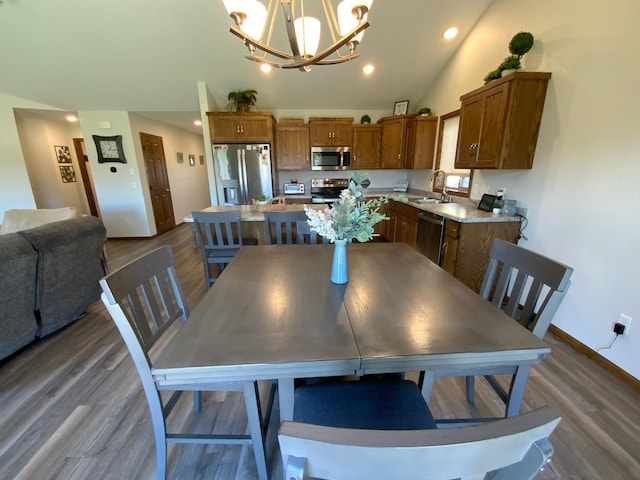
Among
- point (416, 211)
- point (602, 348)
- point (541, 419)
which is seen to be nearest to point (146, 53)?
point (416, 211)

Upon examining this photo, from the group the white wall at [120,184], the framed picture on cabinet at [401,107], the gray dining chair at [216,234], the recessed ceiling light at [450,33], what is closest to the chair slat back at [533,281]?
the gray dining chair at [216,234]

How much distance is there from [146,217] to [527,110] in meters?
6.03

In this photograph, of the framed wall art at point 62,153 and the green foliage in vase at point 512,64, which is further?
the framed wall art at point 62,153

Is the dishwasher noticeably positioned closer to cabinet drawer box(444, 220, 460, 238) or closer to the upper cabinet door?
cabinet drawer box(444, 220, 460, 238)

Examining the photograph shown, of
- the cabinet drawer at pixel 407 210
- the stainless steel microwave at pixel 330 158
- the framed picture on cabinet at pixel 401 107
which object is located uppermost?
the framed picture on cabinet at pixel 401 107

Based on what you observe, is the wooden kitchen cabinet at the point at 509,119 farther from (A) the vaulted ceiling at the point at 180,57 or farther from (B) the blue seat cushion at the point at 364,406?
(B) the blue seat cushion at the point at 364,406

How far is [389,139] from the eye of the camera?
495cm

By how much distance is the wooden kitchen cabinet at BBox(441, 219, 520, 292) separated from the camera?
273 centimetres

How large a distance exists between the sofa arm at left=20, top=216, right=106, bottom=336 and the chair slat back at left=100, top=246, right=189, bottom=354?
5.01ft

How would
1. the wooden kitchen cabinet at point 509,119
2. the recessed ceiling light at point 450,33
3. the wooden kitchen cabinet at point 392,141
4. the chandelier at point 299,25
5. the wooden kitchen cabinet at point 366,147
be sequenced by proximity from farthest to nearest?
the wooden kitchen cabinet at point 366,147, the wooden kitchen cabinet at point 392,141, the recessed ceiling light at point 450,33, the wooden kitchen cabinet at point 509,119, the chandelier at point 299,25

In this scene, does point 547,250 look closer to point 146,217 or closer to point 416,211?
point 416,211

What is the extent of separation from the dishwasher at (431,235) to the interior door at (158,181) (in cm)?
513

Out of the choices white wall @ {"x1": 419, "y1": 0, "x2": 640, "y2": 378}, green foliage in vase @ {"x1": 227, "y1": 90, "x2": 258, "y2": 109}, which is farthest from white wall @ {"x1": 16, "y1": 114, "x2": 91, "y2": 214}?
white wall @ {"x1": 419, "y1": 0, "x2": 640, "y2": 378}

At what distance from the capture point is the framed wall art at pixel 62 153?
18.4 ft
